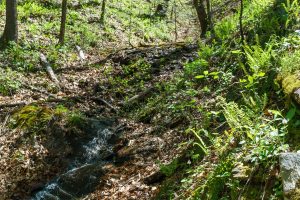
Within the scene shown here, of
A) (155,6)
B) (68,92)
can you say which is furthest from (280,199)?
(155,6)

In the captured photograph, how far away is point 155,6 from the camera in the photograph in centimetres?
2606

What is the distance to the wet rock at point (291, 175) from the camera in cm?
300

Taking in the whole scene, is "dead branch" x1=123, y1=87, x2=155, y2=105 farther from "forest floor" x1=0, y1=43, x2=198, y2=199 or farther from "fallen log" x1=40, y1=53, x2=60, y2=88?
"fallen log" x1=40, y1=53, x2=60, y2=88

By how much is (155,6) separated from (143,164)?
21121 millimetres

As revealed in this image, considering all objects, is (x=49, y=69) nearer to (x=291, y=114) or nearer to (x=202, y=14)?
(x=202, y=14)

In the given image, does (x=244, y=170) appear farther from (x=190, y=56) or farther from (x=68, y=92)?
(x=190, y=56)

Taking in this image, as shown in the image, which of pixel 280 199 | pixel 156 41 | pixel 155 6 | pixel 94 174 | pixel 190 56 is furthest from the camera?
pixel 155 6

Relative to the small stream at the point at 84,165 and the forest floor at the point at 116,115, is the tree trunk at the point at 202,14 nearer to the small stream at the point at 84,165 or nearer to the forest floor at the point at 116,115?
the forest floor at the point at 116,115

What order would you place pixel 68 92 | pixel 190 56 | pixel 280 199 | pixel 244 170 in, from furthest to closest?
pixel 190 56 < pixel 68 92 < pixel 244 170 < pixel 280 199

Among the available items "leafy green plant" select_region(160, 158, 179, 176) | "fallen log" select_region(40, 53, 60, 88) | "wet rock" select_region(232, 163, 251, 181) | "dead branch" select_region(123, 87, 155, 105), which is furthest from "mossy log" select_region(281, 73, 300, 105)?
"fallen log" select_region(40, 53, 60, 88)

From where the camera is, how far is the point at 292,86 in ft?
14.5

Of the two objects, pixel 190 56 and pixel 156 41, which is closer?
pixel 190 56

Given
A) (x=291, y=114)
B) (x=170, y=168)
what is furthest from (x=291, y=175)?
(x=170, y=168)

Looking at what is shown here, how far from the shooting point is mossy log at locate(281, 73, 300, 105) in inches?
161
